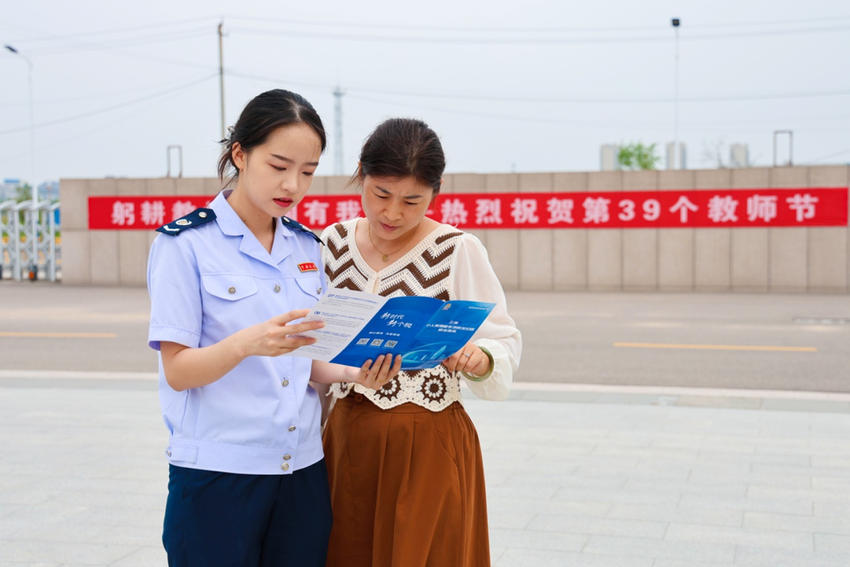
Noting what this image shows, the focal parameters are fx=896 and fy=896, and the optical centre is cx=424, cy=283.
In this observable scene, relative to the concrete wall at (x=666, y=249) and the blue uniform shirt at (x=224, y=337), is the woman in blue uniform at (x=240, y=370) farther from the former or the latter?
the concrete wall at (x=666, y=249)

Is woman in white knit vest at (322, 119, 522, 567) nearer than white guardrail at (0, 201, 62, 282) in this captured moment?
Yes

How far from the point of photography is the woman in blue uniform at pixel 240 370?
1913mm

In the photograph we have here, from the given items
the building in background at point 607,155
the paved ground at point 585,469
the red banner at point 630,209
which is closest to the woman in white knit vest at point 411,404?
the paved ground at point 585,469

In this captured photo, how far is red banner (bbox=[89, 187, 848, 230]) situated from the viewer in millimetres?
17812

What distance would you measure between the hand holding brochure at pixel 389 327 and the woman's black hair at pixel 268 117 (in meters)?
0.46

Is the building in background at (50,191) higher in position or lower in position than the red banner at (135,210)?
higher

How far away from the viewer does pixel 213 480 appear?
1952mm

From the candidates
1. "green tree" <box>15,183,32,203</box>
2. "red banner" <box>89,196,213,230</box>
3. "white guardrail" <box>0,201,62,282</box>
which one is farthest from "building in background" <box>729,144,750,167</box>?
"green tree" <box>15,183,32,203</box>

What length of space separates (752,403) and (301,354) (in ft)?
20.3

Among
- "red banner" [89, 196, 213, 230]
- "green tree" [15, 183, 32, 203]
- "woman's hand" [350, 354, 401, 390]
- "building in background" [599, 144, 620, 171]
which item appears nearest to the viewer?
"woman's hand" [350, 354, 401, 390]

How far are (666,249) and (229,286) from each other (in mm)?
17339

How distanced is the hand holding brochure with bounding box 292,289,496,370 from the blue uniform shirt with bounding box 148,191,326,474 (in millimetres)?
148

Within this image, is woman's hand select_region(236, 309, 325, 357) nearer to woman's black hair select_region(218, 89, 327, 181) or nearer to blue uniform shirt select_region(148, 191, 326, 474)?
blue uniform shirt select_region(148, 191, 326, 474)

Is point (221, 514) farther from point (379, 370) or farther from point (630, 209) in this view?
point (630, 209)
